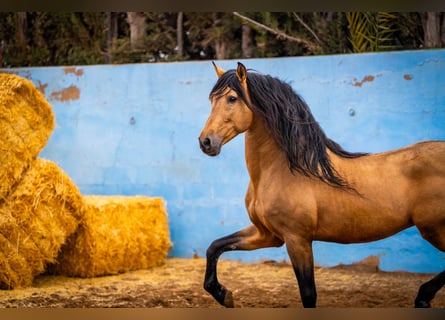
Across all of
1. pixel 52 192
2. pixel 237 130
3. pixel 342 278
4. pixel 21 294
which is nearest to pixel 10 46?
pixel 52 192

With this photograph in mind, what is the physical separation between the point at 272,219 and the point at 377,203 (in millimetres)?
634

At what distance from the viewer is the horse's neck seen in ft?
12.7

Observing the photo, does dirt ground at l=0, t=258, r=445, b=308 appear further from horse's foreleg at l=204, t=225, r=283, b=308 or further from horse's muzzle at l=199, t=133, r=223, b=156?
horse's muzzle at l=199, t=133, r=223, b=156

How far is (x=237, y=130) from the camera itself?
3811mm

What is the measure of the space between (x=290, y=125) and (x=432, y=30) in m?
2.08

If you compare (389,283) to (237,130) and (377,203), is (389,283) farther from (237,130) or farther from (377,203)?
(237,130)

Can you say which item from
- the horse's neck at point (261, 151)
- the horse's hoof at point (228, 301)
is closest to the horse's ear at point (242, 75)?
the horse's neck at point (261, 151)

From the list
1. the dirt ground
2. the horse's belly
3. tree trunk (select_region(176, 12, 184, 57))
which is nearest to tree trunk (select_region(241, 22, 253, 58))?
tree trunk (select_region(176, 12, 184, 57))

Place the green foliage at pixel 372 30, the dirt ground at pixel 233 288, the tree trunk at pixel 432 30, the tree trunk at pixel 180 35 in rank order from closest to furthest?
1. the dirt ground at pixel 233 288
2. the tree trunk at pixel 432 30
3. the green foliage at pixel 372 30
4. the tree trunk at pixel 180 35

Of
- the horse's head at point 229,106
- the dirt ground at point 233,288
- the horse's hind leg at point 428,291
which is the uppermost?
the horse's head at point 229,106

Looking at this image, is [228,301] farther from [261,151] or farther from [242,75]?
[242,75]

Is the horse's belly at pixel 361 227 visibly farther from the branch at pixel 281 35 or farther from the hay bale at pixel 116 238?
the branch at pixel 281 35

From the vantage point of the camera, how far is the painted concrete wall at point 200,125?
4773 mm

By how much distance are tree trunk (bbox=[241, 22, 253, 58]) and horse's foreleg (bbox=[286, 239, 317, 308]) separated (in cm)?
270
